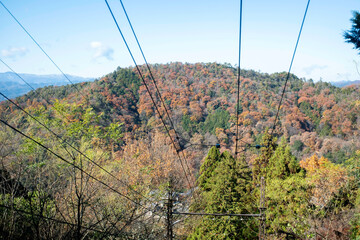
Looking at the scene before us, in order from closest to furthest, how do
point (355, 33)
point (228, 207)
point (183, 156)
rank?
point (355, 33), point (228, 207), point (183, 156)

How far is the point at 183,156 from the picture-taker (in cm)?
2703

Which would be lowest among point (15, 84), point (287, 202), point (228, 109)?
point (287, 202)

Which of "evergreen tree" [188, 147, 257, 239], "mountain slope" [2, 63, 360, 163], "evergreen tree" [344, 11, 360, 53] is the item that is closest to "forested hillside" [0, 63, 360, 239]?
"evergreen tree" [188, 147, 257, 239]

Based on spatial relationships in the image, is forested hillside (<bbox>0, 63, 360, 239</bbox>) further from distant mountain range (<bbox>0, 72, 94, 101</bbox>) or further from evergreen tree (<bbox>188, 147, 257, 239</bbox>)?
distant mountain range (<bbox>0, 72, 94, 101</bbox>)

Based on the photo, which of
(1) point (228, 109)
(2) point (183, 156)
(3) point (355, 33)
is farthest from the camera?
(1) point (228, 109)

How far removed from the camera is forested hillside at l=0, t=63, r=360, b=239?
651cm

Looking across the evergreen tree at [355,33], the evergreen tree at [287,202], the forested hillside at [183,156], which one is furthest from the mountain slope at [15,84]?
the evergreen tree at [287,202]

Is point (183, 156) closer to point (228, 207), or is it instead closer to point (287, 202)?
point (287, 202)

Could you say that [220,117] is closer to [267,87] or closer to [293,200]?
[267,87]

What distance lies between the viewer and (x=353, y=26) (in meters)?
5.81

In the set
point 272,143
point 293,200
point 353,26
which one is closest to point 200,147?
point 272,143

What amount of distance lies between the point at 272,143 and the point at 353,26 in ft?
44.3

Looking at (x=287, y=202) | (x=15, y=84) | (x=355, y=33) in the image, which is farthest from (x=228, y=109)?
(x=355, y=33)

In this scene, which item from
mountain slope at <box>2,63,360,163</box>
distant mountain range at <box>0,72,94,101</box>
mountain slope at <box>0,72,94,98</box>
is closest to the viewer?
distant mountain range at <box>0,72,94,101</box>
